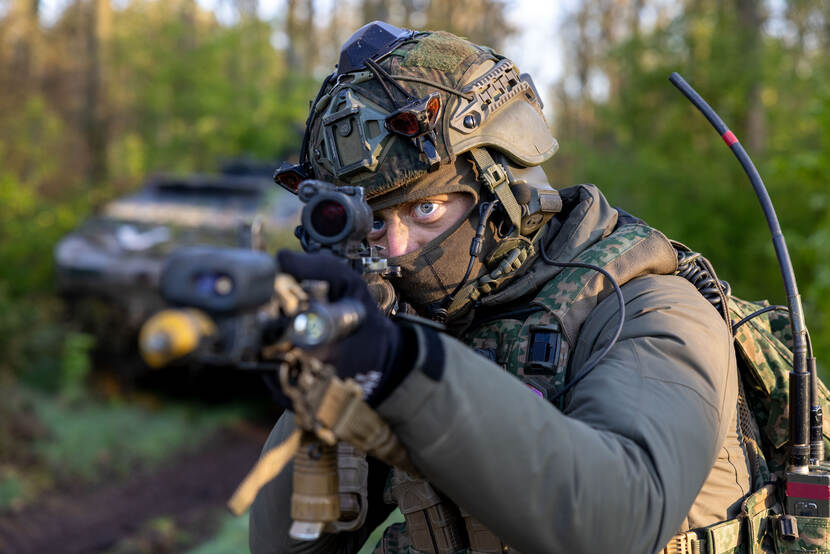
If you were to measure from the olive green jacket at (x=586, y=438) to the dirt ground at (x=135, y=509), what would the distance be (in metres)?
5.04

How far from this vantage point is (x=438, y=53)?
2.79m

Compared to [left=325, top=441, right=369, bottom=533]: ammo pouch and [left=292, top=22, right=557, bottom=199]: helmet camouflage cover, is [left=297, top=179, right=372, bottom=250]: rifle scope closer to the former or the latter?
[left=292, top=22, right=557, bottom=199]: helmet camouflage cover

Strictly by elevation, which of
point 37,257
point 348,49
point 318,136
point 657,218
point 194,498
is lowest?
point 194,498

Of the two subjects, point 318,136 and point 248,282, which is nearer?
point 248,282

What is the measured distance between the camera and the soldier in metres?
1.67

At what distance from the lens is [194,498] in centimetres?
740

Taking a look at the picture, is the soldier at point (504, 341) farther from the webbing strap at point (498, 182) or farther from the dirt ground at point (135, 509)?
the dirt ground at point (135, 509)

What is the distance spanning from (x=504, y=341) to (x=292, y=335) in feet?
3.47

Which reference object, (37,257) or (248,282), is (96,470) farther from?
(248,282)

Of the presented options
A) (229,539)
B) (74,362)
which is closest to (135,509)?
(229,539)

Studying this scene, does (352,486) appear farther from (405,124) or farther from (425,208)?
(405,124)

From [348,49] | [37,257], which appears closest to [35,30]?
[37,257]

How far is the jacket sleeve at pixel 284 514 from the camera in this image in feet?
8.75

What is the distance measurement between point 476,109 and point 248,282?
146cm
